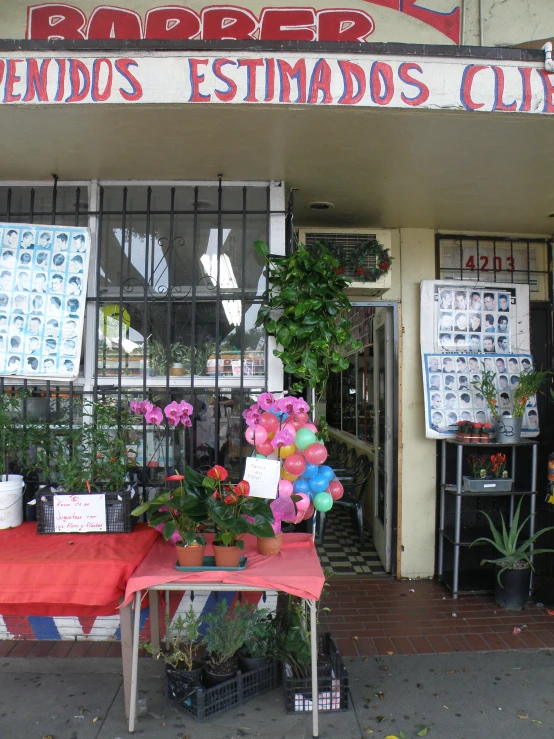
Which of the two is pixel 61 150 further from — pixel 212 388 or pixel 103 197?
pixel 212 388

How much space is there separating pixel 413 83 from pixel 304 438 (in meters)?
1.95

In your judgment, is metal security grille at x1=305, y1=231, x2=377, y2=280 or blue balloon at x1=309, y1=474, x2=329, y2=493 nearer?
blue balloon at x1=309, y1=474, x2=329, y2=493

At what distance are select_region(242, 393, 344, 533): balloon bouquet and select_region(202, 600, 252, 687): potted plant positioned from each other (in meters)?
0.55

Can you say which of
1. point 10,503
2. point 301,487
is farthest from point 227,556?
point 10,503

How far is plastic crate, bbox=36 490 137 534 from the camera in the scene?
11.1ft

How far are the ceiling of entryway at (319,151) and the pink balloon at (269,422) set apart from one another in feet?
5.22

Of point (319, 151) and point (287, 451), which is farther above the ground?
point (319, 151)

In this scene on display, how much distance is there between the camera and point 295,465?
10.4 ft

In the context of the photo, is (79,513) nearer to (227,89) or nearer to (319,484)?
(319,484)

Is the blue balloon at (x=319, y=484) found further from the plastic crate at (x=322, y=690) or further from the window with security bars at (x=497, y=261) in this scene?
the window with security bars at (x=497, y=261)

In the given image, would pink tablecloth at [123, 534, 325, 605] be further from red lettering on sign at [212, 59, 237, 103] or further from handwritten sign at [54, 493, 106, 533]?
red lettering on sign at [212, 59, 237, 103]

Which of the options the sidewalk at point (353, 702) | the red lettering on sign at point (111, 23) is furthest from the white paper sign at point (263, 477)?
the red lettering on sign at point (111, 23)

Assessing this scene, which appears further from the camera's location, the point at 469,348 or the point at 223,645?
the point at 469,348

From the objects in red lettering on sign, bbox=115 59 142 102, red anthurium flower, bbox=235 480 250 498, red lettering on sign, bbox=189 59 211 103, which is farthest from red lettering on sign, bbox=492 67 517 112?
red anthurium flower, bbox=235 480 250 498
